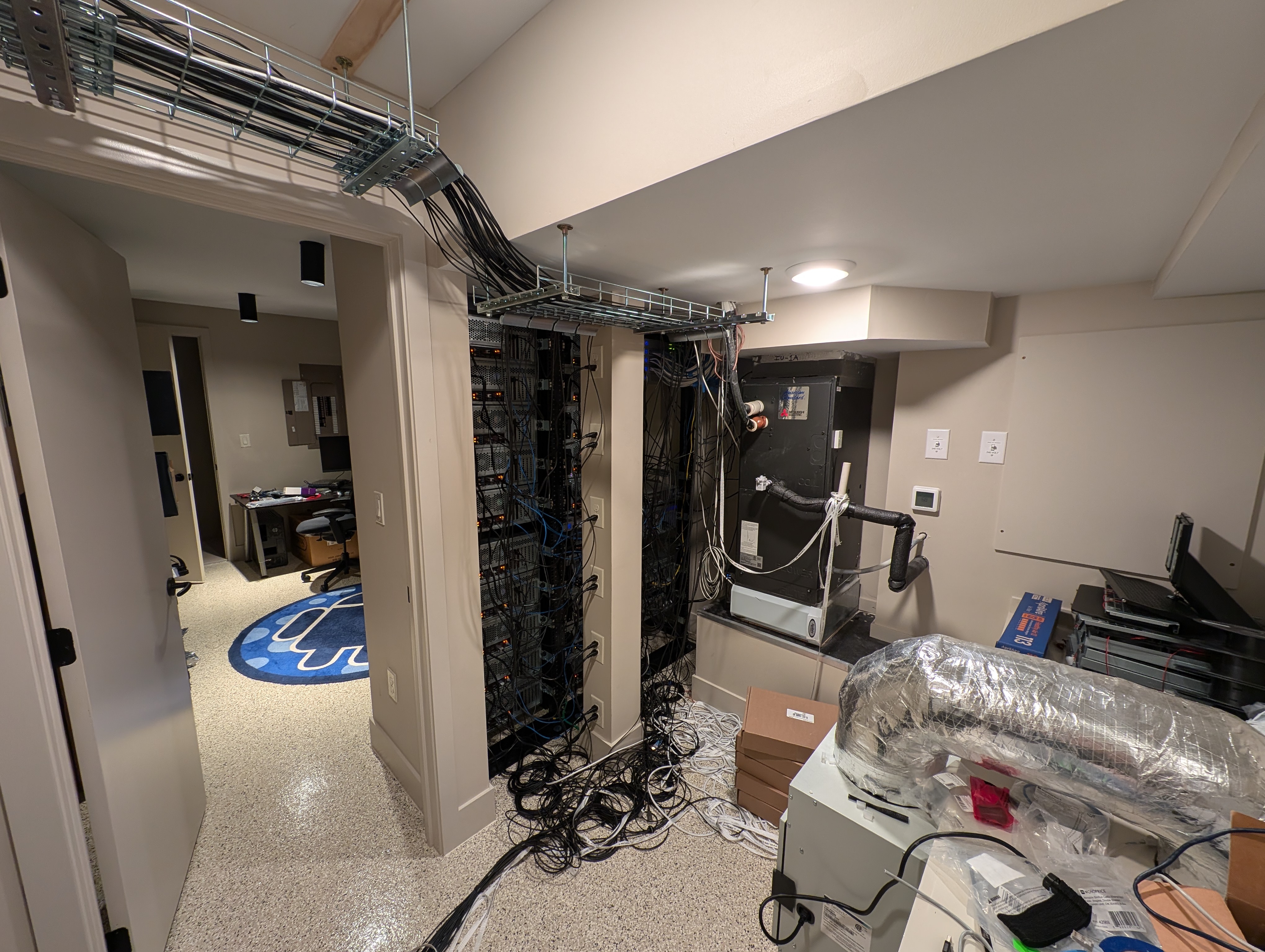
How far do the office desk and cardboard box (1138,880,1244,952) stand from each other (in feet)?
16.5

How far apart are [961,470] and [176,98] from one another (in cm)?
263

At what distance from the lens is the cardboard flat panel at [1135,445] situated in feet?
5.12

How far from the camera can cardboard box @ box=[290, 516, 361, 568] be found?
4.23 metres

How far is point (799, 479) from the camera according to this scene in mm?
2143

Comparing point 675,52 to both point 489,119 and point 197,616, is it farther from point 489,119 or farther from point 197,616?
point 197,616

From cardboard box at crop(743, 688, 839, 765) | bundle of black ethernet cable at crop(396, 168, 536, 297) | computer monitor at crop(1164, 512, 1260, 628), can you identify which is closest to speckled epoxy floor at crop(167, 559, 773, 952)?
cardboard box at crop(743, 688, 839, 765)

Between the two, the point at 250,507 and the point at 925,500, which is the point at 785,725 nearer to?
the point at 925,500

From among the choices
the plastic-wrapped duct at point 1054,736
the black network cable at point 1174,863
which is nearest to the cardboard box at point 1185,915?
the black network cable at point 1174,863

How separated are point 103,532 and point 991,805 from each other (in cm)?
225

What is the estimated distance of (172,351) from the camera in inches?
151

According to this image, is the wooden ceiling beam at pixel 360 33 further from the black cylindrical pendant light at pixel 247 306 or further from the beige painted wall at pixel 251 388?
the beige painted wall at pixel 251 388

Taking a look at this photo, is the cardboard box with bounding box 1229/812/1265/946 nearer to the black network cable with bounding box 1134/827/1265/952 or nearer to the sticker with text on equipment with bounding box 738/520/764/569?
the black network cable with bounding box 1134/827/1265/952

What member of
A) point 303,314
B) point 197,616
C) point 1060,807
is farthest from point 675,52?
point 303,314

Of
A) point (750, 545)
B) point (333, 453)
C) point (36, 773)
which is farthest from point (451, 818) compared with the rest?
point (333, 453)
